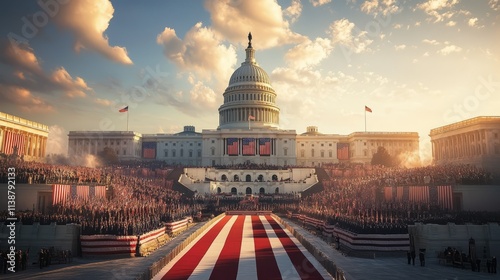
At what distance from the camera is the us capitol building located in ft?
381

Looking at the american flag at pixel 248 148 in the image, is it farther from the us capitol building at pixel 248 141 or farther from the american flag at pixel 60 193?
the american flag at pixel 60 193

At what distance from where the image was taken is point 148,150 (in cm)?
12625

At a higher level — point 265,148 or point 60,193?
point 265,148

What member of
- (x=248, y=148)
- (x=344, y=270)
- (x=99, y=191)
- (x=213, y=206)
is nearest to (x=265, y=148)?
(x=248, y=148)

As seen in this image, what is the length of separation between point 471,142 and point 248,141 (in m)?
59.3

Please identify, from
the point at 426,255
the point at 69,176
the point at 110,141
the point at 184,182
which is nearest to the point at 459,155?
the point at 184,182

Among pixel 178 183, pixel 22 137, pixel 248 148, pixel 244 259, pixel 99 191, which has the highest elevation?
pixel 248 148

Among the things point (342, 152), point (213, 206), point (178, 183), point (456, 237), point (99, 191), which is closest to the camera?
point (456, 237)

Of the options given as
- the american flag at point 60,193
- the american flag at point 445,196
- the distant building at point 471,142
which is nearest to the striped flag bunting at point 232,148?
the distant building at point 471,142

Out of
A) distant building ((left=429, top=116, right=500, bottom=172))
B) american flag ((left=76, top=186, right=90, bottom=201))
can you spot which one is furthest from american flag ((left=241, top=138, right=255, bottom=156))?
american flag ((left=76, top=186, right=90, bottom=201))

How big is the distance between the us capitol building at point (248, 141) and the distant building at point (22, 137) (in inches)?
1379

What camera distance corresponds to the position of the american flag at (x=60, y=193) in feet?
114

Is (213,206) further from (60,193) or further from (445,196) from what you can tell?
(445,196)

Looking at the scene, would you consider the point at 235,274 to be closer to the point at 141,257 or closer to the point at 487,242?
the point at 141,257
